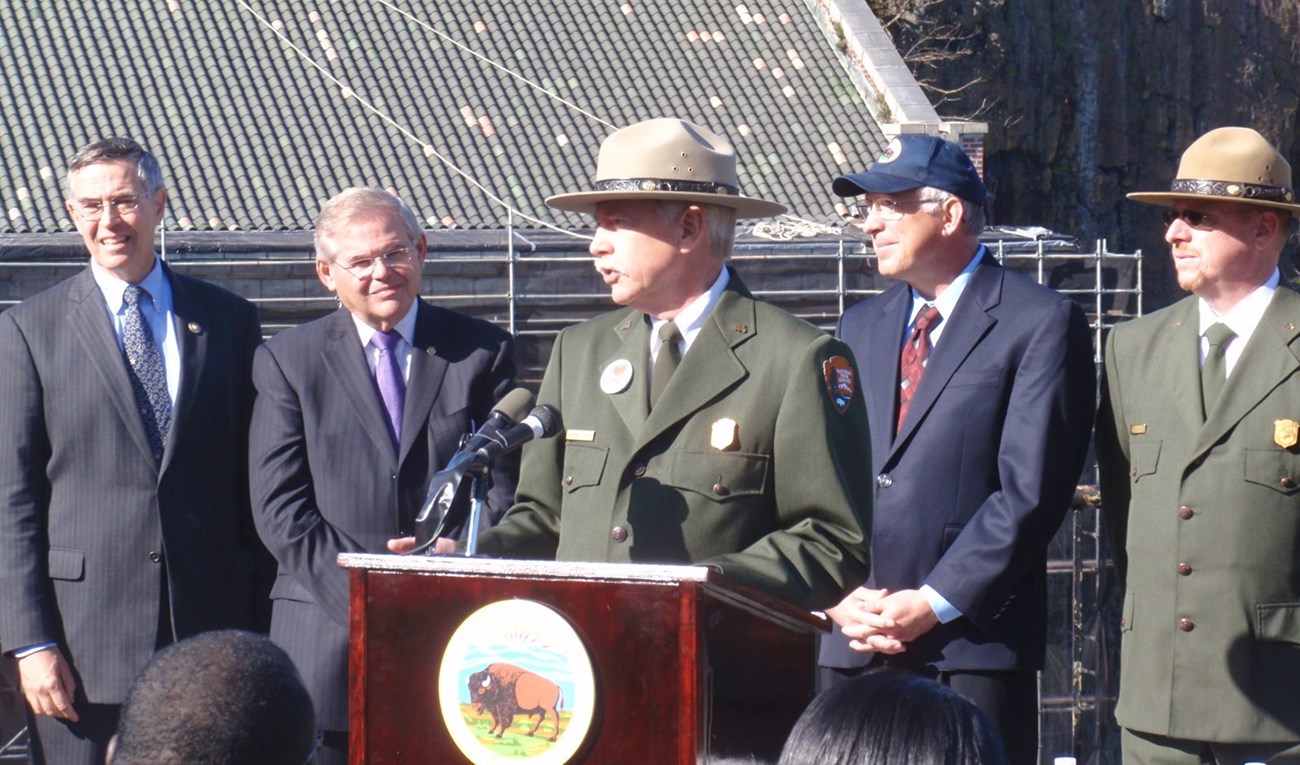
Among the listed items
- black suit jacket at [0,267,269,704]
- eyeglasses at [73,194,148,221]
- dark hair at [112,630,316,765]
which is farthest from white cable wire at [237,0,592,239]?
dark hair at [112,630,316,765]

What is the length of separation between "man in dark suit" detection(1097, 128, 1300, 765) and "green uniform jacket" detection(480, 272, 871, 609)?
43.1 inches

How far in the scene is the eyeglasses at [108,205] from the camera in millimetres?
4496

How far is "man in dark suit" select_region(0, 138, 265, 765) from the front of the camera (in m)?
4.36

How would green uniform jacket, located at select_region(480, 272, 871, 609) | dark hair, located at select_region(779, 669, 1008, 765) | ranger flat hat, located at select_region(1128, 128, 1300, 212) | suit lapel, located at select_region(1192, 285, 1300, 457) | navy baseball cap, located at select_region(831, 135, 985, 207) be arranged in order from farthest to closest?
navy baseball cap, located at select_region(831, 135, 985, 207) < ranger flat hat, located at select_region(1128, 128, 1300, 212) < suit lapel, located at select_region(1192, 285, 1300, 457) < green uniform jacket, located at select_region(480, 272, 871, 609) < dark hair, located at select_region(779, 669, 1008, 765)

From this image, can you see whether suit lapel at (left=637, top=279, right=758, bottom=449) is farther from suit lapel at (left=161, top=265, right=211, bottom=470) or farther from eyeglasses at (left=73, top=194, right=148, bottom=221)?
eyeglasses at (left=73, top=194, right=148, bottom=221)

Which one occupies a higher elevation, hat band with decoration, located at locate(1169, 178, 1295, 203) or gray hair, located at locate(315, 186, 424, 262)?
hat band with decoration, located at locate(1169, 178, 1295, 203)

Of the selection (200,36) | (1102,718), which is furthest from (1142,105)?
(1102,718)

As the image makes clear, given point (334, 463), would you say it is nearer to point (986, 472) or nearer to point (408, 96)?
point (986, 472)

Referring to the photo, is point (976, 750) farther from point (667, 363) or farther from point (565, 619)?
point (667, 363)

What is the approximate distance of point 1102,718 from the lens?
6262mm

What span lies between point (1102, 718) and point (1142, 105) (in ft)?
108

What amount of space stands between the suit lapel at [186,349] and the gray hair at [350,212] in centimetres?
40

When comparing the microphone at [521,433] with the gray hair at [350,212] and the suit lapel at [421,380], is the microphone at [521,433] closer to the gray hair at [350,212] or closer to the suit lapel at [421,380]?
the suit lapel at [421,380]

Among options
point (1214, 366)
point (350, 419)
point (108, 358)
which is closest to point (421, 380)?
point (350, 419)
